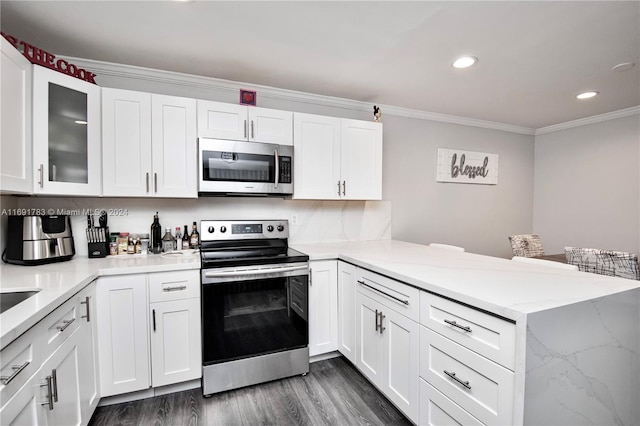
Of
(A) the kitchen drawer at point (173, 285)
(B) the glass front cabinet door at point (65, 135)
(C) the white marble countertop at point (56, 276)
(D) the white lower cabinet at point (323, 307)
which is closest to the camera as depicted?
(C) the white marble countertop at point (56, 276)

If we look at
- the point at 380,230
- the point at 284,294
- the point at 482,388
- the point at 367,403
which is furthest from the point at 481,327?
the point at 380,230

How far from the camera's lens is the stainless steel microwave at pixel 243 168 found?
7.35 ft

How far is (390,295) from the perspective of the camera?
1813 mm

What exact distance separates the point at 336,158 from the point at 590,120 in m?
3.37

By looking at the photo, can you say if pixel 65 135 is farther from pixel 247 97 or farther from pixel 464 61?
pixel 464 61

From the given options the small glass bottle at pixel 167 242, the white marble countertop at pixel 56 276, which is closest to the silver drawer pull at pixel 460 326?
the white marble countertop at pixel 56 276

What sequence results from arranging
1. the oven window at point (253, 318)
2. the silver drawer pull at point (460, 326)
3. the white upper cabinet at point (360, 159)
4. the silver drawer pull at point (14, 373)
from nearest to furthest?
the silver drawer pull at point (14, 373), the silver drawer pull at point (460, 326), the oven window at point (253, 318), the white upper cabinet at point (360, 159)

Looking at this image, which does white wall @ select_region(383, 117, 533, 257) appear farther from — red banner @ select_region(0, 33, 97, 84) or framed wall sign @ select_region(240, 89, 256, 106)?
red banner @ select_region(0, 33, 97, 84)

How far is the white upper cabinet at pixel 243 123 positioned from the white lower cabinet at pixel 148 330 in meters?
1.07

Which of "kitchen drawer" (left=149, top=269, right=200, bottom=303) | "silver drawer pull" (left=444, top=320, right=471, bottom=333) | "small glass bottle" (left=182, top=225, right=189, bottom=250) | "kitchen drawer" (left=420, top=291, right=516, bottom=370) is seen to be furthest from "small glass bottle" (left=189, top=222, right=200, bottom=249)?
"silver drawer pull" (left=444, top=320, right=471, bottom=333)

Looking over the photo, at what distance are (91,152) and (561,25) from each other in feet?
9.99

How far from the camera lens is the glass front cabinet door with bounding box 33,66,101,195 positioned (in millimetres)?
1748

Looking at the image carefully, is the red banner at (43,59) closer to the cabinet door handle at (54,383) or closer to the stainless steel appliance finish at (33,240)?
the stainless steel appliance finish at (33,240)

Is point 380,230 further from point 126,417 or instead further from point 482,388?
point 126,417
